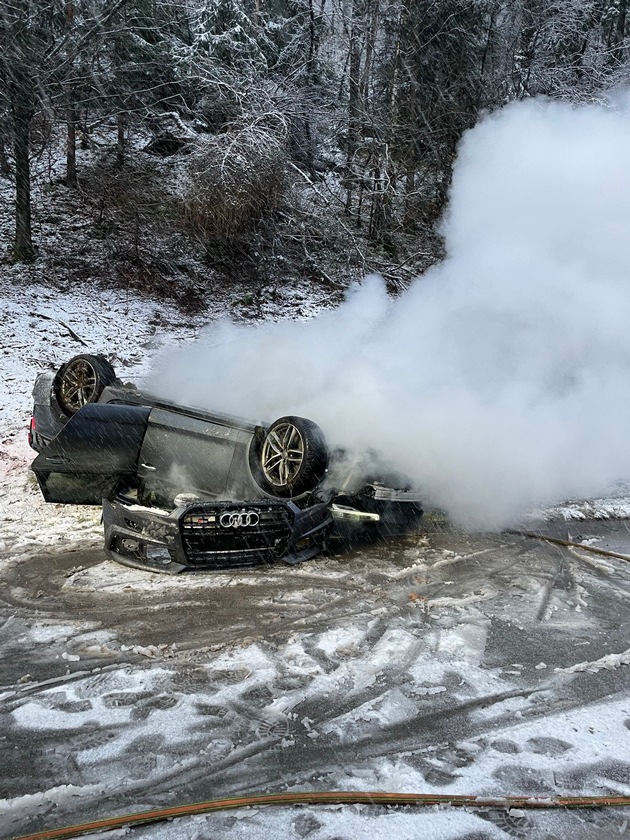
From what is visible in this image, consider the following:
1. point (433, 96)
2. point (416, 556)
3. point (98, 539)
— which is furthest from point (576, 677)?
point (433, 96)

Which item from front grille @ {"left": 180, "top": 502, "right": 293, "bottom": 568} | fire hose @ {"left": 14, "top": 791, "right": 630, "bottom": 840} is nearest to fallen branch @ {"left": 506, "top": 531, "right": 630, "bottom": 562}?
front grille @ {"left": 180, "top": 502, "right": 293, "bottom": 568}

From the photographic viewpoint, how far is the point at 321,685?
13.2 feet

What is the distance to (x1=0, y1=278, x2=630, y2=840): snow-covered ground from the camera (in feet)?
10.2

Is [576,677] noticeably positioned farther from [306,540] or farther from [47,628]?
[47,628]

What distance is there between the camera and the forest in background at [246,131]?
15.8 m

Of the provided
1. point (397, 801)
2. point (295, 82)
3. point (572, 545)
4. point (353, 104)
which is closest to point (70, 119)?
point (295, 82)

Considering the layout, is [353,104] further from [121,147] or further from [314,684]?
[314,684]

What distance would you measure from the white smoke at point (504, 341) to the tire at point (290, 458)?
88 cm

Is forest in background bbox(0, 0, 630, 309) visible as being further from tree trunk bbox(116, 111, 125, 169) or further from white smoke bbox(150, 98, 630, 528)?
white smoke bbox(150, 98, 630, 528)

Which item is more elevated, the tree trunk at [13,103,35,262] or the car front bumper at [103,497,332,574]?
the tree trunk at [13,103,35,262]

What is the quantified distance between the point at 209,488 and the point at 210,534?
83cm

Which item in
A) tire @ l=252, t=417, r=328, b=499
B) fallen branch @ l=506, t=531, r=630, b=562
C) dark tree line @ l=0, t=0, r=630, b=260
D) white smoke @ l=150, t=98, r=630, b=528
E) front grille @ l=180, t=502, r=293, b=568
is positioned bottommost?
front grille @ l=180, t=502, r=293, b=568

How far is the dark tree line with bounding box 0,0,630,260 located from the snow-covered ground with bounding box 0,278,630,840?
1157cm

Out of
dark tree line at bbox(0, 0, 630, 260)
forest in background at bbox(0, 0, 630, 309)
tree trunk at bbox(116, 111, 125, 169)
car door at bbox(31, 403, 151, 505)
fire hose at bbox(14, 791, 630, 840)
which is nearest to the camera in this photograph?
fire hose at bbox(14, 791, 630, 840)
